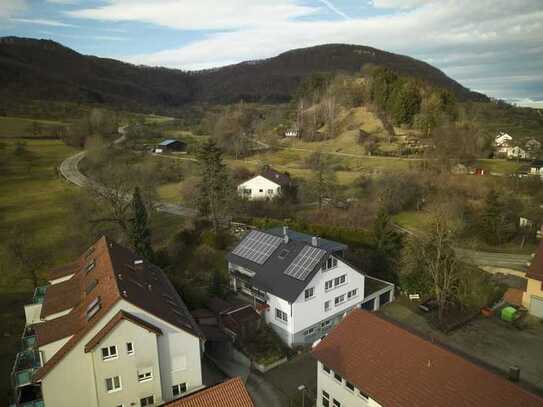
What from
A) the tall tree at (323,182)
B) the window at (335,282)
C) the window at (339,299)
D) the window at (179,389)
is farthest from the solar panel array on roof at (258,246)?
the tall tree at (323,182)

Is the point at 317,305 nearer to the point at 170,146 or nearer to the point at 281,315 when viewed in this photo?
the point at 281,315

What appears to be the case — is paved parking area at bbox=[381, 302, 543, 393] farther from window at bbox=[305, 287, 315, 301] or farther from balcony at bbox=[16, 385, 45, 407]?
balcony at bbox=[16, 385, 45, 407]

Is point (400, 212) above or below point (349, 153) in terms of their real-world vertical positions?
below

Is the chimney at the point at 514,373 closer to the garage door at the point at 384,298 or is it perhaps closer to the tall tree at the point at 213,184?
the garage door at the point at 384,298

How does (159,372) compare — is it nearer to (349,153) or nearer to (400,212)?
(400,212)

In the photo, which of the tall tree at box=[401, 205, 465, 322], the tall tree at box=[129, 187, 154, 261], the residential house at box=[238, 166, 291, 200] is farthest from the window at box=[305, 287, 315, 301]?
the residential house at box=[238, 166, 291, 200]

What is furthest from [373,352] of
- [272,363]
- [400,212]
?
[400,212]

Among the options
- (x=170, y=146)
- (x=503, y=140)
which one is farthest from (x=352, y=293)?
(x=503, y=140)
